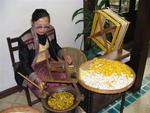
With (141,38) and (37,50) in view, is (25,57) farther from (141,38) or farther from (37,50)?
(141,38)

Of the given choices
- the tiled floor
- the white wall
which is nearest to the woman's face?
the white wall

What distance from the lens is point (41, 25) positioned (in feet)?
6.74

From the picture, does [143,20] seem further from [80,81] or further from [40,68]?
[40,68]

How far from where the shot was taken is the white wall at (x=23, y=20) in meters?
2.45

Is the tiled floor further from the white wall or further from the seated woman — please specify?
the seated woman

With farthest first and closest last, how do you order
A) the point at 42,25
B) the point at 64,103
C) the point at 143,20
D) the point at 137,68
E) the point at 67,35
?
the point at 67,35
the point at 137,68
the point at 143,20
the point at 42,25
the point at 64,103

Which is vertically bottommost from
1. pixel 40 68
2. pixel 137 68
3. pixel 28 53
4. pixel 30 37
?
pixel 137 68

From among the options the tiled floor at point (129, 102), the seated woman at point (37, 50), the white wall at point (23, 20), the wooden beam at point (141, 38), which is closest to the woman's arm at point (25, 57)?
the seated woman at point (37, 50)

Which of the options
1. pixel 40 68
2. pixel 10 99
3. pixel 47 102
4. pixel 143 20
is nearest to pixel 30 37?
pixel 40 68

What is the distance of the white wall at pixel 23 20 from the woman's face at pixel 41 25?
21.1 inches

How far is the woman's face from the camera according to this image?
2.03 metres

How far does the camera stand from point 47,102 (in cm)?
188

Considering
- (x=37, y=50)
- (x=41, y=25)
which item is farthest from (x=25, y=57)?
(x=41, y=25)

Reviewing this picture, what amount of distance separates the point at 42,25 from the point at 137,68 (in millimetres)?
1379
